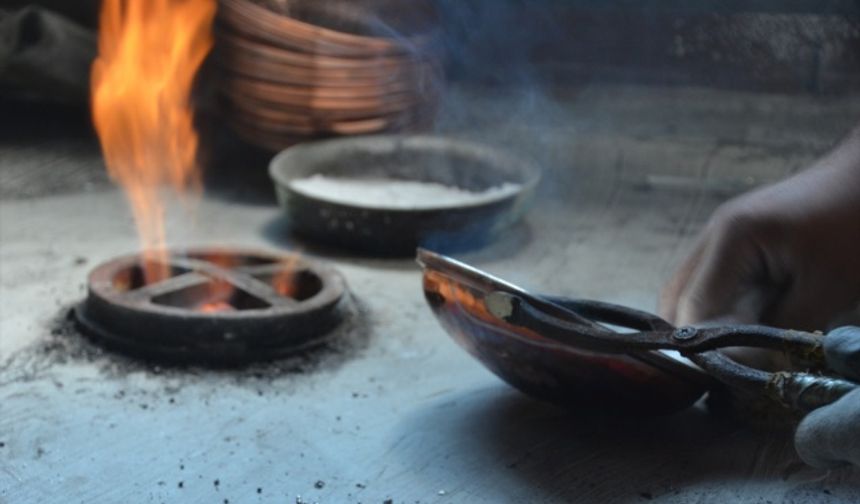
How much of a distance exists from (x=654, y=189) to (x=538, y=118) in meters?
0.62

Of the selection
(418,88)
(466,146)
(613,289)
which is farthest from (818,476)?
(418,88)

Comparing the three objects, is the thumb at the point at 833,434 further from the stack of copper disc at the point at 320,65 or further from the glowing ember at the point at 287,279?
the stack of copper disc at the point at 320,65

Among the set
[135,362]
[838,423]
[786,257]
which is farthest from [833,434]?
[135,362]

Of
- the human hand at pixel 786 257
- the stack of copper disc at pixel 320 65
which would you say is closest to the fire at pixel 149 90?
the stack of copper disc at pixel 320 65

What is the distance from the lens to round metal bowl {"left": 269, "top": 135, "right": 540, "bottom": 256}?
3.01 meters

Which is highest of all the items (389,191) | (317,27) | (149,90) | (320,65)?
(317,27)

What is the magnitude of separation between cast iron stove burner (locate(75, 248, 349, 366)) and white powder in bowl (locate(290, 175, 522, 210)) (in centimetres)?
47

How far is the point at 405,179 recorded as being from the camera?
3.63 metres

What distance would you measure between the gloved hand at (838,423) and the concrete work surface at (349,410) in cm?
50

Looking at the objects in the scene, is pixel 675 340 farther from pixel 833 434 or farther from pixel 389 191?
pixel 389 191

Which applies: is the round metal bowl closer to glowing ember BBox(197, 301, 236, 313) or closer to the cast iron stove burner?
the cast iron stove burner

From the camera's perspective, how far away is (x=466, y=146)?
11.7ft

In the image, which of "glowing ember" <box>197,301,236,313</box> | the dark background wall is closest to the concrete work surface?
"glowing ember" <box>197,301,236,313</box>

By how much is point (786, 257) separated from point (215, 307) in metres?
1.34
